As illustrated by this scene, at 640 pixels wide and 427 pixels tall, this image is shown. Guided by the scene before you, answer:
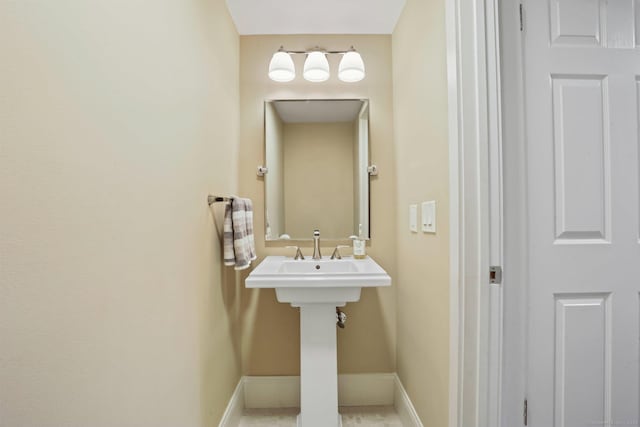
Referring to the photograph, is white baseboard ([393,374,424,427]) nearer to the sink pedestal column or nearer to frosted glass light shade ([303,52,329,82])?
the sink pedestal column

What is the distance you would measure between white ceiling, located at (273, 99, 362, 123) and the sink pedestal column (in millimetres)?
1158

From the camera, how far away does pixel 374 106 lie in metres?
1.92

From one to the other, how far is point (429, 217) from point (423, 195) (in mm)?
136

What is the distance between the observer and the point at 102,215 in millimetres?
680

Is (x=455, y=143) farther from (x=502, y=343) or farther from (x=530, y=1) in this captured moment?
(x=502, y=343)

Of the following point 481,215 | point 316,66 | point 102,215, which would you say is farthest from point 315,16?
point 102,215

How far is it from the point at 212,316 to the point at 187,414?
38cm

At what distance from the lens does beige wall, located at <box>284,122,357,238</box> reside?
1.92m

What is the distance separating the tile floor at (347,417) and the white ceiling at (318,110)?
180 centimetres

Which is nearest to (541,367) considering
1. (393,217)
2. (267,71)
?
(393,217)

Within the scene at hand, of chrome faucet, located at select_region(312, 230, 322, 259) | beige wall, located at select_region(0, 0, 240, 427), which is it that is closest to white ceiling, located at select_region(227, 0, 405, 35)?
beige wall, located at select_region(0, 0, 240, 427)

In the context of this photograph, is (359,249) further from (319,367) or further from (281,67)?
(281,67)

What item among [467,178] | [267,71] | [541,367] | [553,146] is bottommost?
[541,367]

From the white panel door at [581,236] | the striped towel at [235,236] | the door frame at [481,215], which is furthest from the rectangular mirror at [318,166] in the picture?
the white panel door at [581,236]
